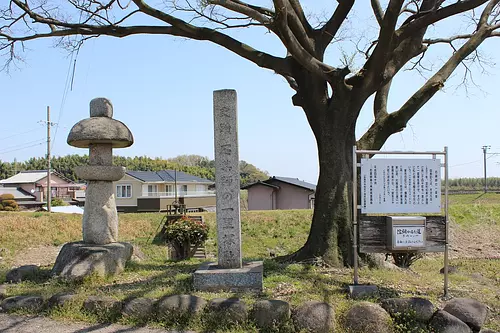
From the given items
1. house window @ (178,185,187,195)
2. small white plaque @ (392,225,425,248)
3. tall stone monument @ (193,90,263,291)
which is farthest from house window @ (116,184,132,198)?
small white plaque @ (392,225,425,248)

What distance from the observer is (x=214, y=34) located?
28.7 ft

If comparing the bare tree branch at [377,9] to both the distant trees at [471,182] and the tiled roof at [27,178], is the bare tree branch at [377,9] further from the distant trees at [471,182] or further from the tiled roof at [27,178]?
the tiled roof at [27,178]

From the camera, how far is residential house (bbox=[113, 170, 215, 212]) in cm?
3649

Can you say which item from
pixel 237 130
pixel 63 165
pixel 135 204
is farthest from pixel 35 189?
pixel 237 130

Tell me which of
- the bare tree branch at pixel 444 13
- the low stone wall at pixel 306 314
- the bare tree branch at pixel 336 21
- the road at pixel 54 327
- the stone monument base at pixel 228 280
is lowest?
the road at pixel 54 327

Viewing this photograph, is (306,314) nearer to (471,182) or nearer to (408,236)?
(408,236)

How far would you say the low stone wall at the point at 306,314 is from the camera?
504 cm

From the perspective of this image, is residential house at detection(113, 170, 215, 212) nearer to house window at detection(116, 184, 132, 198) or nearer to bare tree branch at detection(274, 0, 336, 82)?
house window at detection(116, 184, 132, 198)

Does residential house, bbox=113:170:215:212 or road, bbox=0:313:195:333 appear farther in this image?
residential house, bbox=113:170:215:212

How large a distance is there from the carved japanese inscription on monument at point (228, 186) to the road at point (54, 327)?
1.73 m

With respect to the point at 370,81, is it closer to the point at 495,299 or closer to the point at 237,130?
the point at 237,130

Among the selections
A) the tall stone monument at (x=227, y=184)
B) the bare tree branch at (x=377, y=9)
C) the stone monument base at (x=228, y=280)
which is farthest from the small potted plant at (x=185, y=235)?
the bare tree branch at (x=377, y=9)

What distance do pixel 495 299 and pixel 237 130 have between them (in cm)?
445

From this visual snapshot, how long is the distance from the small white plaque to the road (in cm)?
343
